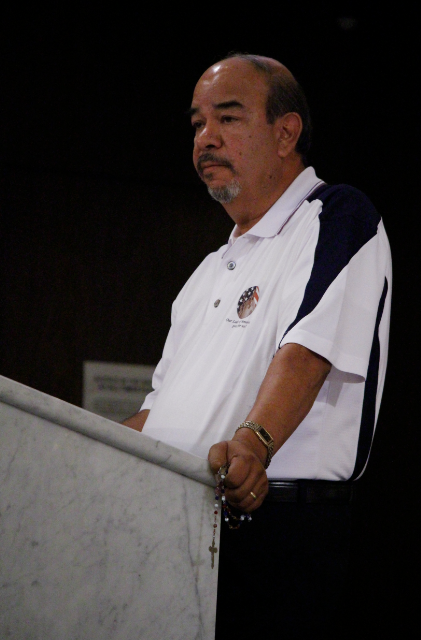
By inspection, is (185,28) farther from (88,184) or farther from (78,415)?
(78,415)

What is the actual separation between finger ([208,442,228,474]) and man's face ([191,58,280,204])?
81cm

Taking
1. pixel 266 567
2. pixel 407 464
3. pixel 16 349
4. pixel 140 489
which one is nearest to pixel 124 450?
pixel 140 489

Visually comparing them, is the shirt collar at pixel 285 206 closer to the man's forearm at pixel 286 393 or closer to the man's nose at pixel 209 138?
the man's nose at pixel 209 138

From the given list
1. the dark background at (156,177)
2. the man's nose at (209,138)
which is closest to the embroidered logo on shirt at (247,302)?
the man's nose at (209,138)

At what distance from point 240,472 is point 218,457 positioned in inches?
1.6

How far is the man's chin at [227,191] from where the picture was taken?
66.3 inches

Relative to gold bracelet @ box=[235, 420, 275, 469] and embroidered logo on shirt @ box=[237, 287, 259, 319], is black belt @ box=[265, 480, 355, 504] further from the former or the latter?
embroidered logo on shirt @ box=[237, 287, 259, 319]

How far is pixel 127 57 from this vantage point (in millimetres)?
3113

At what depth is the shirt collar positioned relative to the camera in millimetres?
1588

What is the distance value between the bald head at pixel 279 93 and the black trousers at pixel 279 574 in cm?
90

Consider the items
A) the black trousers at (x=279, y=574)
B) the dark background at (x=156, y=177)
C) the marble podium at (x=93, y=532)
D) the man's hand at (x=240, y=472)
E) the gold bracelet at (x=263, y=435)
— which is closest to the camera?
the marble podium at (x=93, y=532)

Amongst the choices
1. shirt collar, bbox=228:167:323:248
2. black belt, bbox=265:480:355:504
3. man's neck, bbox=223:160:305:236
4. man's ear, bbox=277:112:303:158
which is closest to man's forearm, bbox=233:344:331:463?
black belt, bbox=265:480:355:504

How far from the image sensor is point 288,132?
1.75 meters

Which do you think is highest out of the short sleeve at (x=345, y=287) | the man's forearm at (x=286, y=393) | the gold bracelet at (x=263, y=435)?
the short sleeve at (x=345, y=287)
